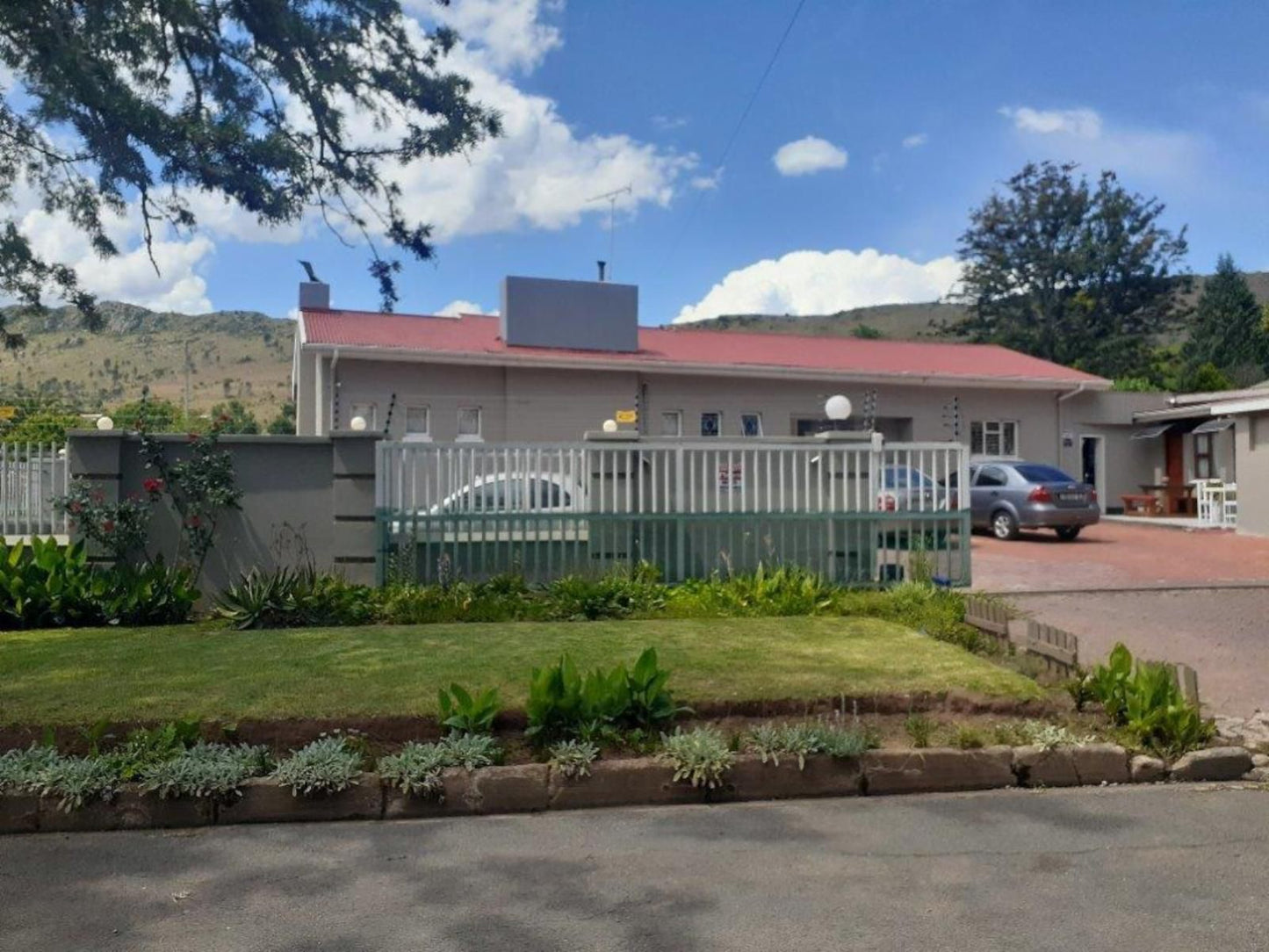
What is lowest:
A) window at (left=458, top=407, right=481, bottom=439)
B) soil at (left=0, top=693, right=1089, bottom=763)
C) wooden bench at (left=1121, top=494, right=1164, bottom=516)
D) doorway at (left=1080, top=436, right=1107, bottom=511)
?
soil at (left=0, top=693, right=1089, bottom=763)

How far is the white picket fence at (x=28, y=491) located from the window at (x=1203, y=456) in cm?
2514

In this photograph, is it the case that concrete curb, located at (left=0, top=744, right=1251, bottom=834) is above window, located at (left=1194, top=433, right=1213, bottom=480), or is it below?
below

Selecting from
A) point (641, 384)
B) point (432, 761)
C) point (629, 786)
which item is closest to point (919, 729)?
point (629, 786)

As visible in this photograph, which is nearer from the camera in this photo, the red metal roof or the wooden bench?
the red metal roof

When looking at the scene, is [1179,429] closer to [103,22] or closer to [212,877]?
[103,22]

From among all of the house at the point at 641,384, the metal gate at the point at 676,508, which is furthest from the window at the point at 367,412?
the metal gate at the point at 676,508

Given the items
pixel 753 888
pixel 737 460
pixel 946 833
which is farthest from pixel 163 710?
pixel 737 460

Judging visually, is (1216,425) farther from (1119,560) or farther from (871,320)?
(871,320)

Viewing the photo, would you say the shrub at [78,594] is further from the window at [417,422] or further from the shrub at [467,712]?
the window at [417,422]

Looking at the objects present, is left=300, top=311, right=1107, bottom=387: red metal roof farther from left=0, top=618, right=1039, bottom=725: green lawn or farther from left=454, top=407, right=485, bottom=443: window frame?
left=0, top=618, right=1039, bottom=725: green lawn

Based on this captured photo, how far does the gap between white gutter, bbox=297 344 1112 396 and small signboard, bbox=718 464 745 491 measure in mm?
10373

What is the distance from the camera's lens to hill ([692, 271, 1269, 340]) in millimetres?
75438

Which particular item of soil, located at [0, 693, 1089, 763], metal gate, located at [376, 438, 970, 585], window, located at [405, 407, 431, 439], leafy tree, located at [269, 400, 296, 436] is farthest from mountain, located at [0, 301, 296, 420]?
soil, located at [0, 693, 1089, 763]

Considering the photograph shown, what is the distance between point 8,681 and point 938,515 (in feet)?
29.4
